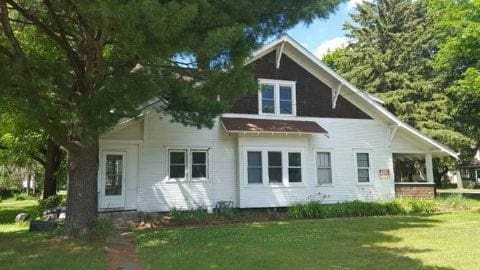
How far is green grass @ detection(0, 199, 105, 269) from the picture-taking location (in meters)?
9.27

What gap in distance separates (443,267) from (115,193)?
492 inches

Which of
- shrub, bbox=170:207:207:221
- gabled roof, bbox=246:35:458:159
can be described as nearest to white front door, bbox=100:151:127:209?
shrub, bbox=170:207:207:221

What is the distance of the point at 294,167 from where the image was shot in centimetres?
1997

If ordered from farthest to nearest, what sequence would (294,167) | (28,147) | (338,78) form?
1. (28,147)
2. (338,78)
3. (294,167)

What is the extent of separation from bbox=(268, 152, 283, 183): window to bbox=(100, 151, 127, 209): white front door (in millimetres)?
5974

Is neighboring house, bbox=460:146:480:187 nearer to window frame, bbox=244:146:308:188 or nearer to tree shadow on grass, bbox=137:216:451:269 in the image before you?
window frame, bbox=244:146:308:188

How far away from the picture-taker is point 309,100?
68.6 ft

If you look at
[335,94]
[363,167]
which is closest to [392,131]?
[363,167]

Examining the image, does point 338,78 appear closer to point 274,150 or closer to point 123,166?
point 274,150

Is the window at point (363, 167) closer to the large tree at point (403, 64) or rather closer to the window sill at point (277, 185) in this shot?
the window sill at point (277, 185)

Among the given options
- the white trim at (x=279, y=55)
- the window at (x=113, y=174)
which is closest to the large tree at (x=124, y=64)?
the window at (x=113, y=174)

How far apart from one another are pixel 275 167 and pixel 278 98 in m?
3.08

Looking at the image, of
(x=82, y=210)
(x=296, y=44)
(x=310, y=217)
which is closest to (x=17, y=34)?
(x=82, y=210)

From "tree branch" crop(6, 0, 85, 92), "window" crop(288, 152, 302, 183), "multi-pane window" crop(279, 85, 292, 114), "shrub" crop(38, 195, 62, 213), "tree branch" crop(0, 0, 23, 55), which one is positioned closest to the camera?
"tree branch" crop(0, 0, 23, 55)
